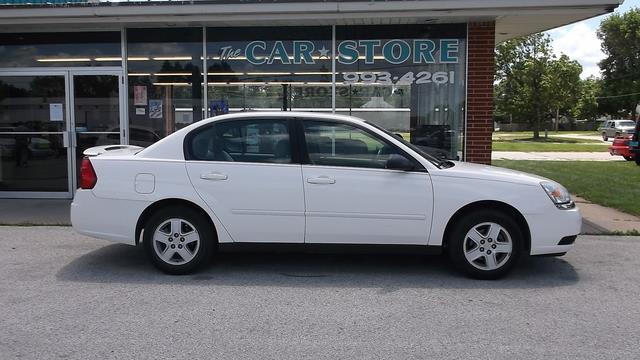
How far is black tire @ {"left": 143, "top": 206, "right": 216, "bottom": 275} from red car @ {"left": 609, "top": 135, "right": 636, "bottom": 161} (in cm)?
1992

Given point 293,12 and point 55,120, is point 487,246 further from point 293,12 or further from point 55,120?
point 55,120

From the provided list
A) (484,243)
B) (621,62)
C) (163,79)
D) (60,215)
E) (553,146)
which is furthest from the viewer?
(621,62)

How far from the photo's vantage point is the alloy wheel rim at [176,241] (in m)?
5.93

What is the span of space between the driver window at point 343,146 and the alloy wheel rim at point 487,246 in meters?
1.10

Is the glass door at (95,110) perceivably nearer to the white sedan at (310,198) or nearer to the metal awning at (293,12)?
the metal awning at (293,12)

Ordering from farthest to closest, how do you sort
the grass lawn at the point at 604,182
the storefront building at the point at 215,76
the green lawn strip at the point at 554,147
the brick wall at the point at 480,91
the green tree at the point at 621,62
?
1. the green tree at the point at 621,62
2. the green lawn strip at the point at 554,147
3. the grass lawn at the point at 604,182
4. the storefront building at the point at 215,76
5. the brick wall at the point at 480,91

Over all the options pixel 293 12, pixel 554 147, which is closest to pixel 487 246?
pixel 293 12

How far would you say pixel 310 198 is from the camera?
18.9 ft

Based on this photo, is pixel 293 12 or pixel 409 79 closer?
pixel 293 12

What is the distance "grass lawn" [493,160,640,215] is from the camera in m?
Result: 10.9

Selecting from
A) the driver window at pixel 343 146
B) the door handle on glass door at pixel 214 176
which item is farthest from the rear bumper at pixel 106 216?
the driver window at pixel 343 146

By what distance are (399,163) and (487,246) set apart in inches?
46.2

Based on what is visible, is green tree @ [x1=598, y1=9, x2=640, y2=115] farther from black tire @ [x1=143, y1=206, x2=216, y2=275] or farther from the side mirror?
black tire @ [x1=143, y1=206, x2=216, y2=275]

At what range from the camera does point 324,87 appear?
10.5m
